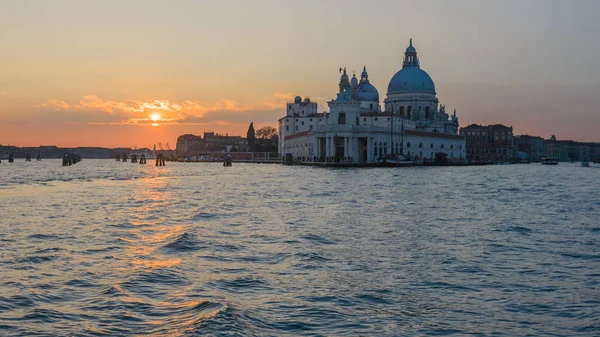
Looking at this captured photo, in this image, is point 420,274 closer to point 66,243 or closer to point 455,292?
point 455,292

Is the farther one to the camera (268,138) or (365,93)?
(268,138)

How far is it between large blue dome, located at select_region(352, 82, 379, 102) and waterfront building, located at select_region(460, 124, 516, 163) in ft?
130

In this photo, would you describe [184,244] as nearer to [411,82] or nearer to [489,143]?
[411,82]

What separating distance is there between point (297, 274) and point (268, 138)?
155621mm

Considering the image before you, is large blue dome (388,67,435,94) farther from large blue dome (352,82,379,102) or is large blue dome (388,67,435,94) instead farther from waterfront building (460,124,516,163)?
waterfront building (460,124,516,163)

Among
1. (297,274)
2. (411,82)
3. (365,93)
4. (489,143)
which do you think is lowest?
(297,274)

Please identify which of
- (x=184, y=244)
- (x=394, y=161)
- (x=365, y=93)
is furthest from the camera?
(x=365, y=93)

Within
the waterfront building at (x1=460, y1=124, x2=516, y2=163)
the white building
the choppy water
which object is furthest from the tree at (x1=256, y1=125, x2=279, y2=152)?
the choppy water

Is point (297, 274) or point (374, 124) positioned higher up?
point (374, 124)

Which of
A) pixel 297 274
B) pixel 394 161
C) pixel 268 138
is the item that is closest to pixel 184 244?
pixel 297 274

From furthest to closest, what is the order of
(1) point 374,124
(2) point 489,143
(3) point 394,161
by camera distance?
(2) point 489,143, (1) point 374,124, (3) point 394,161

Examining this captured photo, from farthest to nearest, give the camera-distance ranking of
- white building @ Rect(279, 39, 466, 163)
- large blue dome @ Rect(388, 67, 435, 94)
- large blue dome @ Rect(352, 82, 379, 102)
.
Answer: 1. large blue dome @ Rect(352, 82, 379, 102)
2. large blue dome @ Rect(388, 67, 435, 94)
3. white building @ Rect(279, 39, 466, 163)

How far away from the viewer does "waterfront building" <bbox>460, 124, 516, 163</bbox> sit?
156 metres

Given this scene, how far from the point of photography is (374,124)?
107500 millimetres
